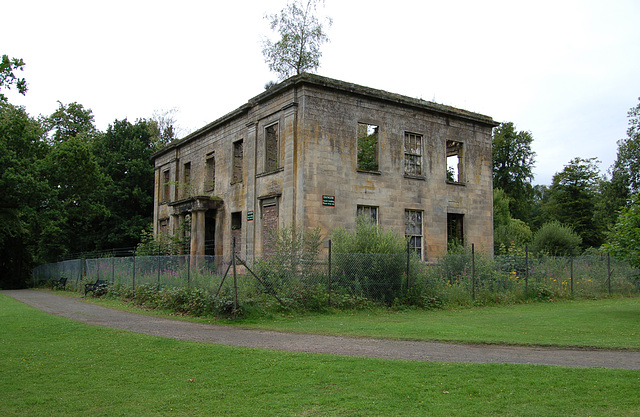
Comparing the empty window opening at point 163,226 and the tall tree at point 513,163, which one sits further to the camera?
the tall tree at point 513,163

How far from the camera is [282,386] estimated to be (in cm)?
698

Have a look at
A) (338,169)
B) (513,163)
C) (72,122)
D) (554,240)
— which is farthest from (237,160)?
(513,163)

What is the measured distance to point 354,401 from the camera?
626 cm

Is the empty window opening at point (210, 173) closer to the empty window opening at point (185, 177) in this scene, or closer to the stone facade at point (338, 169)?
the stone facade at point (338, 169)

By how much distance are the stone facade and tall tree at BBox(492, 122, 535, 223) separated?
27.9m

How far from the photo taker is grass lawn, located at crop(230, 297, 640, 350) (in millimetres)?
10562

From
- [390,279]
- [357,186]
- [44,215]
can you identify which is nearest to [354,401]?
[390,279]

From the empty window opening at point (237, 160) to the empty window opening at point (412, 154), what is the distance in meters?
7.71

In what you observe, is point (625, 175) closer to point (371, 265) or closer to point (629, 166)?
point (629, 166)

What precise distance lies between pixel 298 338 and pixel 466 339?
3.37 metres

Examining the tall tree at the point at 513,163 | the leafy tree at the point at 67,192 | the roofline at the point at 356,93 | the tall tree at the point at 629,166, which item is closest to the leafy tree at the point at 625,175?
the tall tree at the point at 629,166

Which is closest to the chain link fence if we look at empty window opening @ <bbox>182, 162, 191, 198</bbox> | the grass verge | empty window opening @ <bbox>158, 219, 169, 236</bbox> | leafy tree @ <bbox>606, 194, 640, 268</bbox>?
the grass verge

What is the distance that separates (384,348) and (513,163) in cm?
4675

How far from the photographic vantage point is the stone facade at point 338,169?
20047 millimetres
